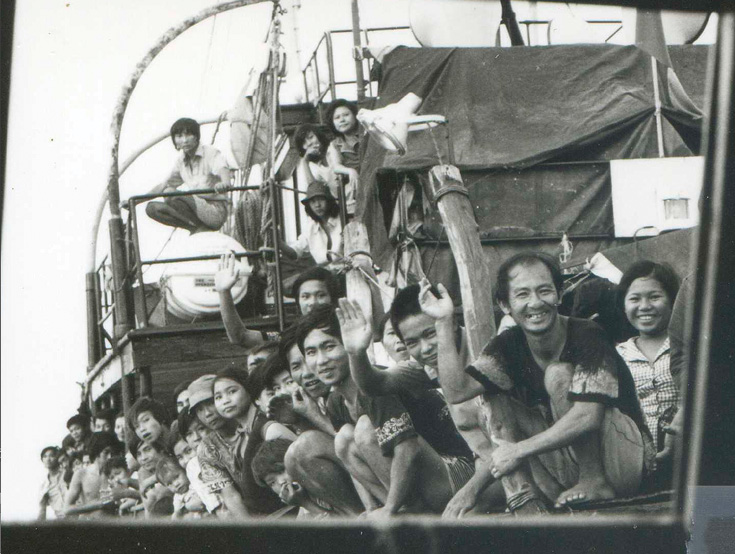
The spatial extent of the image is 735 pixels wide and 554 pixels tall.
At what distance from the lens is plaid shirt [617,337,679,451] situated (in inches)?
315

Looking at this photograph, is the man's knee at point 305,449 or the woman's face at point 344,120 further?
the woman's face at point 344,120

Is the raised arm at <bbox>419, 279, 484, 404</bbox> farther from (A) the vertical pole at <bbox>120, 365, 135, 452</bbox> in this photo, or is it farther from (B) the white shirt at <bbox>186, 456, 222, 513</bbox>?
(A) the vertical pole at <bbox>120, 365, 135, 452</bbox>

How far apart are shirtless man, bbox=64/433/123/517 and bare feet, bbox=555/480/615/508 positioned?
3.56 m

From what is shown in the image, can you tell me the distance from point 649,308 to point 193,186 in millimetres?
3757

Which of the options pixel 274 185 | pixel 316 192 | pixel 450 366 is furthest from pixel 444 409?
pixel 274 185

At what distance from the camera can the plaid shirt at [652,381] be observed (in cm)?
801

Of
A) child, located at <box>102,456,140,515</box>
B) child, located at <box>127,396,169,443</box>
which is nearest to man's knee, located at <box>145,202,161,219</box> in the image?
child, located at <box>127,396,169,443</box>

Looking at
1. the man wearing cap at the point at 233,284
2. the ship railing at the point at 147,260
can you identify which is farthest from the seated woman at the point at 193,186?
the man wearing cap at the point at 233,284

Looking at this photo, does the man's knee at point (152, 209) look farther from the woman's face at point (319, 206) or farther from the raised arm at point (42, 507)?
the raised arm at point (42, 507)

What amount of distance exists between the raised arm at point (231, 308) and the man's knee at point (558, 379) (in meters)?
2.26

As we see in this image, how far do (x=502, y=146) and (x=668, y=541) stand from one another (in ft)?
10.00

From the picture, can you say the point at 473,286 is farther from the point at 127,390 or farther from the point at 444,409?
the point at 127,390

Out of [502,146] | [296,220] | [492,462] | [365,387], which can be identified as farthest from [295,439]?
[296,220]

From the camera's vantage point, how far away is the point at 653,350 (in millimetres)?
8086
